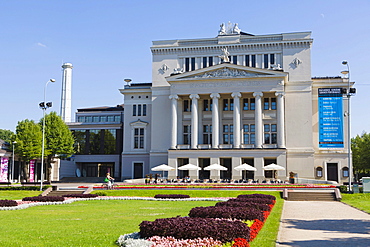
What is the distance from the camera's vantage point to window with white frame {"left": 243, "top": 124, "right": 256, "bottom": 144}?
229 ft

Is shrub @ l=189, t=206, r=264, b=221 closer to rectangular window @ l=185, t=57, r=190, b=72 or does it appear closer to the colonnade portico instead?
the colonnade portico

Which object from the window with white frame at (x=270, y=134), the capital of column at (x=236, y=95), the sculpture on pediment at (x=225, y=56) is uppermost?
the sculpture on pediment at (x=225, y=56)

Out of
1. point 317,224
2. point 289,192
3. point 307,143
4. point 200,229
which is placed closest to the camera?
point 200,229

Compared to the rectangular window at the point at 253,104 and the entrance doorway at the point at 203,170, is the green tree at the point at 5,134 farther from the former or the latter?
the rectangular window at the point at 253,104

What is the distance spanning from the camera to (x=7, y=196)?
1709 inches

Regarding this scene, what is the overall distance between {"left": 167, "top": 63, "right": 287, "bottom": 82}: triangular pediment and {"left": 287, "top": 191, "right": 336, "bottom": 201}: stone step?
29222 millimetres

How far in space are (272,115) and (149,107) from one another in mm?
→ 22494

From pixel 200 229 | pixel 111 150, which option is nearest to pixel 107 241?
pixel 200 229

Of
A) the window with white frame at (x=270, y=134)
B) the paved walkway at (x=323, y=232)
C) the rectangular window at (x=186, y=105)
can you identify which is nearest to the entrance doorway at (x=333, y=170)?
the window with white frame at (x=270, y=134)

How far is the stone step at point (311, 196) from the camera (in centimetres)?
4022

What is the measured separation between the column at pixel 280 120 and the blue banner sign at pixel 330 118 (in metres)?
6.76

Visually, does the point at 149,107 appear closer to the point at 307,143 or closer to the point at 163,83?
the point at 163,83

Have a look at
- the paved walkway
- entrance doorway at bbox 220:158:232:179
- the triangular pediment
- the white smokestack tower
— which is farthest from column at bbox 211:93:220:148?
the white smokestack tower

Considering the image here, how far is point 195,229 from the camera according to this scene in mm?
12617
